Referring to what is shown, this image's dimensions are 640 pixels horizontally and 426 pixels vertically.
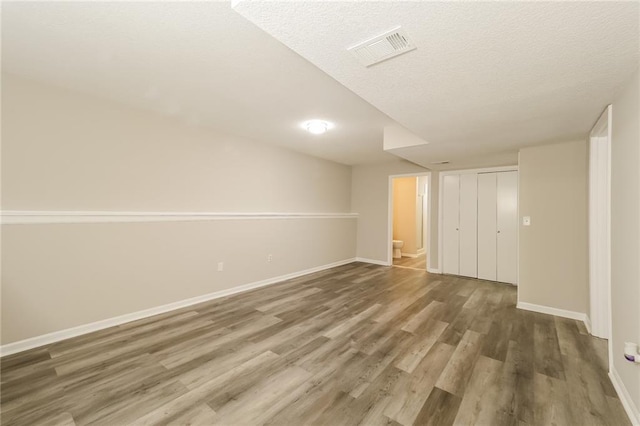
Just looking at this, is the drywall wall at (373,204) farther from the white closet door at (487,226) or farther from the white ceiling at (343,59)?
the white ceiling at (343,59)

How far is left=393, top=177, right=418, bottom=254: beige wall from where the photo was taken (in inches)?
298

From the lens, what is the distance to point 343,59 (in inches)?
63.8

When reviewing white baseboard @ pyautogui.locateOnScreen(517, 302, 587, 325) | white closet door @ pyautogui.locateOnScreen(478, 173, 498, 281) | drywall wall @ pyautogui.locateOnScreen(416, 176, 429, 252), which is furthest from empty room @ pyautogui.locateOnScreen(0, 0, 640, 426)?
drywall wall @ pyautogui.locateOnScreen(416, 176, 429, 252)

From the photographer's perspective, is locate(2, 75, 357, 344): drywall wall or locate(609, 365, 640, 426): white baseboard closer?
locate(609, 365, 640, 426): white baseboard

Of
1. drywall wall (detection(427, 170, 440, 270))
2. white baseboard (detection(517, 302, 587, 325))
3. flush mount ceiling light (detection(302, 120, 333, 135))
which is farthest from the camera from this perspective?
drywall wall (detection(427, 170, 440, 270))

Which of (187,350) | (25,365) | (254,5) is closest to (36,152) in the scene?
(25,365)

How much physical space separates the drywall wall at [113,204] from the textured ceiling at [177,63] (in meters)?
0.32

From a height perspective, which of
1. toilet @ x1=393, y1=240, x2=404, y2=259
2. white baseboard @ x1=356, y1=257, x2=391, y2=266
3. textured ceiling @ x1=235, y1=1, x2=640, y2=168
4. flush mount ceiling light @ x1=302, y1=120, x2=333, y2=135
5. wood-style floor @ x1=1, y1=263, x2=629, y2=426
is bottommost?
wood-style floor @ x1=1, y1=263, x2=629, y2=426

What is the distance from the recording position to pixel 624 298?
5.96 feet

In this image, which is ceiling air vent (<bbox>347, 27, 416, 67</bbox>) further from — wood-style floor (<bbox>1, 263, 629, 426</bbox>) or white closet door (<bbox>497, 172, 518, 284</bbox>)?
white closet door (<bbox>497, 172, 518, 284</bbox>)

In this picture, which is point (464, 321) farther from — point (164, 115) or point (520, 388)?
point (164, 115)

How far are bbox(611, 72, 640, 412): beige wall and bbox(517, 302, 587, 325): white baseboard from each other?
5.21ft

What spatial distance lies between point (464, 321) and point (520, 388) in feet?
3.94

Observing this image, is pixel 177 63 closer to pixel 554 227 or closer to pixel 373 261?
pixel 554 227
